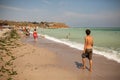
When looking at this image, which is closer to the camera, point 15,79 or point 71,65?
point 15,79

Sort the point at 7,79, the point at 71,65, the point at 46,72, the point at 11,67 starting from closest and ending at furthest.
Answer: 1. the point at 7,79
2. the point at 46,72
3. the point at 11,67
4. the point at 71,65

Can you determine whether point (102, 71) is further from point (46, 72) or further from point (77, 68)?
point (46, 72)

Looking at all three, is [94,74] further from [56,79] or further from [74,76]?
[56,79]

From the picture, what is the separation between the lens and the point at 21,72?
7.37 meters

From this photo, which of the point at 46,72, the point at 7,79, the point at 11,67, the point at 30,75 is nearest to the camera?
the point at 7,79

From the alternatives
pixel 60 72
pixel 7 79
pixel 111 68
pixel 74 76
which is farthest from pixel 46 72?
pixel 111 68

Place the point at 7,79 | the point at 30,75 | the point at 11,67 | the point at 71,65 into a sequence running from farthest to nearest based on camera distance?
the point at 71,65 → the point at 11,67 → the point at 30,75 → the point at 7,79

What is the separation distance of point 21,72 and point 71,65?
2.64m

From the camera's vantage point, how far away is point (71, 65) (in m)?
8.98

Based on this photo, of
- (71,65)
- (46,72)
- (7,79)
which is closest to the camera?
(7,79)

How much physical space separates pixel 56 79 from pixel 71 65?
2.47m

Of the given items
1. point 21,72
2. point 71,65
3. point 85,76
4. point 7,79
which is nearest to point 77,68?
point 71,65

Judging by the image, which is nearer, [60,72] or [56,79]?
[56,79]

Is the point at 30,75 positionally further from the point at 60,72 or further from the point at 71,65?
the point at 71,65
